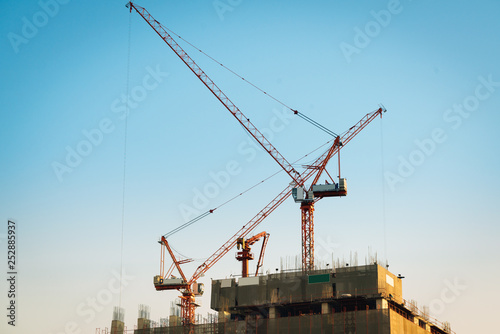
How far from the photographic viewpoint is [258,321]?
4636 inches

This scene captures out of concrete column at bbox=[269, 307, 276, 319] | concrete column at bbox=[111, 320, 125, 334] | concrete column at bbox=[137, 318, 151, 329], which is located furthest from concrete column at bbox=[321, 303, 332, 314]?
concrete column at bbox=[111, 320, 125, 334]

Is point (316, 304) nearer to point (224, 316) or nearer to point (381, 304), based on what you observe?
point (381, 304)

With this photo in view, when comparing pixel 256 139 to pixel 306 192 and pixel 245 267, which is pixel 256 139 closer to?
pixel 306 192

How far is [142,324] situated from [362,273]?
140ft

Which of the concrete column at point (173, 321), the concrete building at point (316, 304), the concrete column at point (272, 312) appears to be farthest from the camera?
the concrete column at point (173, 321)

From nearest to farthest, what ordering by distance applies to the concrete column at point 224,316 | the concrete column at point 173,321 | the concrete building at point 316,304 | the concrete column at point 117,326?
the concrete building at point 316,304
the concrete column at point 224,316
the concrete column at point 117,326
the concrete column at point 173,321

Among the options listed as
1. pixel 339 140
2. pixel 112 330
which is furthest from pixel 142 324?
pixel 339 140

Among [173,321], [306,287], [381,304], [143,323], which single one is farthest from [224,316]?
[381,304]

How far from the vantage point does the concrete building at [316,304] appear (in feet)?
363

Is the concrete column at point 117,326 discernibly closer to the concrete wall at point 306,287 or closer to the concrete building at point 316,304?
the concrete building at point 316,304

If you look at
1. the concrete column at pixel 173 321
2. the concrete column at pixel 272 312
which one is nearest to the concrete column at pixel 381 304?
the concrete column at pixel 272 312

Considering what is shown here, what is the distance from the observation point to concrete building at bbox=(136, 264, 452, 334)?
11075cm

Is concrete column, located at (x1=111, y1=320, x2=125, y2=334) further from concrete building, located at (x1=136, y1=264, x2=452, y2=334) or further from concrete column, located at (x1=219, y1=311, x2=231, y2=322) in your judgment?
concrete column, located at (x1=219, y1=311, x2=231, y2=322)

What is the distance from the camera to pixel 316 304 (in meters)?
117
